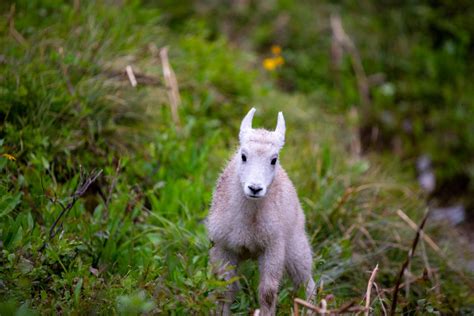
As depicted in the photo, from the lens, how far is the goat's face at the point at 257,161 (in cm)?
429

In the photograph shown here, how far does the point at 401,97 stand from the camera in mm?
10570

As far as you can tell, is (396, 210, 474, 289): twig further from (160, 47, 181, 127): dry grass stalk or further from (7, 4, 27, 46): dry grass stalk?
(7, 4, 27, 46): dry grass stalk

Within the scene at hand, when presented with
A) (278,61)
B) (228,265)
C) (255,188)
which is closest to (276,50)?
(278,61)

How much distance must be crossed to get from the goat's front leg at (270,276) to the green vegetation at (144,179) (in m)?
0.36

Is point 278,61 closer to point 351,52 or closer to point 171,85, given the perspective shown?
point 351,52

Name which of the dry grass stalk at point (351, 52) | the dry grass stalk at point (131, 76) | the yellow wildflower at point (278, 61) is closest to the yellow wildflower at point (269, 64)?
the yellow wildflower at point (278, 61)

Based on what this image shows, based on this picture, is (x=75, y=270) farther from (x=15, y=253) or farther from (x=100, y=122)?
(x=100, y=122)

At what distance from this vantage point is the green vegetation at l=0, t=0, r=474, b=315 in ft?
14.4

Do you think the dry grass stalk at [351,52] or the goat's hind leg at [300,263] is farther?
the dry grass stalk at [351,52]

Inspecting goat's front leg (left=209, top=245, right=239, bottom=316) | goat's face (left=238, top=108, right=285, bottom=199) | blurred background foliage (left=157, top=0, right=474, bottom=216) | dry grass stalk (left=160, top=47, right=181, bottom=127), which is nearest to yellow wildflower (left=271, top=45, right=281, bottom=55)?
blurred background foliage (left=157, top=0, right=474, bottom=216)

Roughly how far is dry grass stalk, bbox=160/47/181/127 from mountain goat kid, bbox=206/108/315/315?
2474 millimetres

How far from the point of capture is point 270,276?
4.63 m

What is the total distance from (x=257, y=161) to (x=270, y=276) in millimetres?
895

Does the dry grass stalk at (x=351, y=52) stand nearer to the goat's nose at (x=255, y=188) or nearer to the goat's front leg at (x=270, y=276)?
the goat's front leg at (x=270, y=276)
